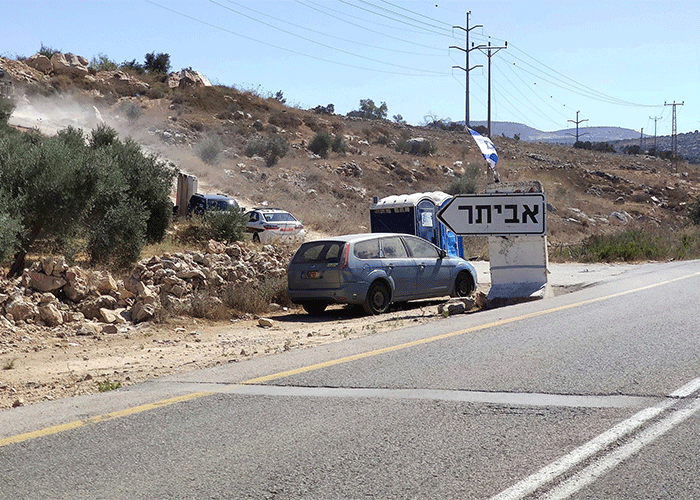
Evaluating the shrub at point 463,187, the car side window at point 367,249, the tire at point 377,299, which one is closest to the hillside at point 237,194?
the tire at point 377,299

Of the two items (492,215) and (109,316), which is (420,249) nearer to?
(492,215)

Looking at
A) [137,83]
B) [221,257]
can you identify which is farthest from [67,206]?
[137,83]

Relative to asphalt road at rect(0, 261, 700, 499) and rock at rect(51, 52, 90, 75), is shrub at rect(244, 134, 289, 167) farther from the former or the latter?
asphalt road at rect(0, 261, 700, 499)

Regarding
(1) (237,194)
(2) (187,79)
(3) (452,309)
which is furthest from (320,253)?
(2) (187,79)

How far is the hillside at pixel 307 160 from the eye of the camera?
156ft

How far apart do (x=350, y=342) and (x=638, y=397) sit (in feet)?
14.8

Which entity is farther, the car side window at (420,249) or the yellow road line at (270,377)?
the car side window at (420,249)

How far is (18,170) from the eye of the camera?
17.1m

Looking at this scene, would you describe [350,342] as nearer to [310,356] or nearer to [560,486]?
[310,356]

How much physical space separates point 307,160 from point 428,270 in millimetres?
42799

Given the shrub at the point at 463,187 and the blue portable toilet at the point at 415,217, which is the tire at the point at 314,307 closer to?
the blue portable toilet at the point at 415,217

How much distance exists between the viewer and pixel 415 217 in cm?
2217

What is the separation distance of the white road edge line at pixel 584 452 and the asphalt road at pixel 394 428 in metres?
0.02

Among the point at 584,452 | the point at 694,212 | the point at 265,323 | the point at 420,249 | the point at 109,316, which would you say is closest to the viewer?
the point at 584,452
